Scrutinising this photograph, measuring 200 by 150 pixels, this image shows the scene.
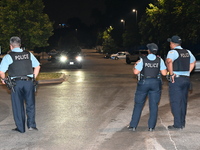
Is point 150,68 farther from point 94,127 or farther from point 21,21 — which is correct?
point 21,21

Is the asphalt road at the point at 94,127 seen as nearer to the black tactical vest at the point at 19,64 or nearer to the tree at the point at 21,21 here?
the black tactical vest at the point at 19,64

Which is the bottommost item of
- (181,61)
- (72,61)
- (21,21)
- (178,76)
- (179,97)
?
(72,61)

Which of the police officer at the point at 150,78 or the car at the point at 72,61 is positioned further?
the car at the point at 72,61

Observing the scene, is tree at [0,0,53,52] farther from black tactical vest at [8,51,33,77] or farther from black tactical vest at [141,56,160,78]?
black tactical vest at [141,56,160,78]

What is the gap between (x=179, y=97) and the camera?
7125 mm

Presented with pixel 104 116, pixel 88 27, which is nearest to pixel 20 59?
pixel 104 116

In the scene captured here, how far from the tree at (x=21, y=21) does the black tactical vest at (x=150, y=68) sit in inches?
775

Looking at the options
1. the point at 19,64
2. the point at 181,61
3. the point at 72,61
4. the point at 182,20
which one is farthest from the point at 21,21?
the point at 181,61

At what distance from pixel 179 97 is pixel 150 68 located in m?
0.92

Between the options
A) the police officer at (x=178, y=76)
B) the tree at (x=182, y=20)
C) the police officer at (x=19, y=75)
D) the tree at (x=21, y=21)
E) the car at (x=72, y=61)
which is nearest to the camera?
the police officer at (x=19, y=75)

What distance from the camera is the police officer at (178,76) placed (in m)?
7.05

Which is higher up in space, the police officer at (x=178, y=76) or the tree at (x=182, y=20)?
the tree at (x=182, y=20)

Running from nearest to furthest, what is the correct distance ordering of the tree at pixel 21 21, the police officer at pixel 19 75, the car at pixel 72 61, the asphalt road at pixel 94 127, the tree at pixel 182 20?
the asphalt road at pixel 94 127 → the police officer at pixel 19 75 → the tree at pixel 182 20 → the tree at pixel 21 21 → the car at pixel 72 61

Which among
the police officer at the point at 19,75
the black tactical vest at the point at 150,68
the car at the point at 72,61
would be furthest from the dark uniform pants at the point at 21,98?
the car at the point at 72,61
